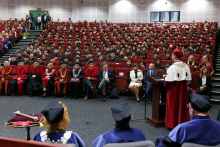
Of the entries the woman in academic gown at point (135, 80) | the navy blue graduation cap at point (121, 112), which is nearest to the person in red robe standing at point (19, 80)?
the woman in academic gown at point (135, 80)

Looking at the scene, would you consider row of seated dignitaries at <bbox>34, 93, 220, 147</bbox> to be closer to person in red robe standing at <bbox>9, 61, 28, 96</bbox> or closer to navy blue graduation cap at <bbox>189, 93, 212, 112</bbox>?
navy blue graduation cap at <bbox>189, 93, 212, 112</bbox>

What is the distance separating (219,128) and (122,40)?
11.4 m

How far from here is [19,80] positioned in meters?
7.14

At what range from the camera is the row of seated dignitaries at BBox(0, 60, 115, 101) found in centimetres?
673

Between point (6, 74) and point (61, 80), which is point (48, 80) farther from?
point (6, 74)

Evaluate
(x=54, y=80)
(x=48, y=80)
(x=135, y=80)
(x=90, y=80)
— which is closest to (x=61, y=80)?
(x=54, y=80)

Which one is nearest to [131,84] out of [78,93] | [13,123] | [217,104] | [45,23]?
[78,93]

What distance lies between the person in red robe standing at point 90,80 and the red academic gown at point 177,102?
3363 mm

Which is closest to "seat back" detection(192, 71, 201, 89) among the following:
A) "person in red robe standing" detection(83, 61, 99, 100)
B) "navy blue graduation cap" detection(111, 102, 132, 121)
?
"person in red robe standing" detection(83, 61, 99, 100)

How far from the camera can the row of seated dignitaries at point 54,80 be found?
22.1 feet

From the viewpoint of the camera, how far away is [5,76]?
7.27 m

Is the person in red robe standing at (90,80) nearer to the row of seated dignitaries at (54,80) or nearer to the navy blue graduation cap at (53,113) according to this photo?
the row of seated dignitaries at (54,80)

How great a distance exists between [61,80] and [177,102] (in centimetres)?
454

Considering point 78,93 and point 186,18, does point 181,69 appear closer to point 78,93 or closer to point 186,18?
point 78,93
